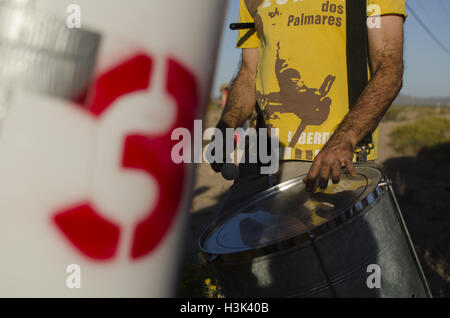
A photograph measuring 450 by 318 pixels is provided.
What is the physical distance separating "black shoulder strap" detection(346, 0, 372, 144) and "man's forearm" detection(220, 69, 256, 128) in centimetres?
69

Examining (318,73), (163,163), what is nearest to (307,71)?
(318,73)

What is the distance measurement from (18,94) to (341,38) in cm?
154

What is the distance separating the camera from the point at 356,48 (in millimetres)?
1865

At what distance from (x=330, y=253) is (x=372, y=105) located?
0.76 metres

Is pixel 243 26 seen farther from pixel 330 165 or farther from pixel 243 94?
pixel 330 165

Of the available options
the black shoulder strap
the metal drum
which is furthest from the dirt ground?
the black shoulder strap

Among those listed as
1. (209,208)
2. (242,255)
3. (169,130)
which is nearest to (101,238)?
(169,130)

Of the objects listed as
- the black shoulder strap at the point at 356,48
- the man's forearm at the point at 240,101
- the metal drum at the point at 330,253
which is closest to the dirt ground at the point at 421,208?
the man's forearm at the point at 240,101

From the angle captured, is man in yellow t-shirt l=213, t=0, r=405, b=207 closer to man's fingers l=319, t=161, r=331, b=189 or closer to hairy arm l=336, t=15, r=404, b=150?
hairy arm l=336, t=15, r=404, b=150

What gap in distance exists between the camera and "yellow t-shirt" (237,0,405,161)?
1896 mm

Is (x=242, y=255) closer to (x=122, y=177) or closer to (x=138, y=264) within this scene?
(x=138, y=264)

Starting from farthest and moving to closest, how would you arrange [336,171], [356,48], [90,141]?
[356,48]
[336,171]
[90,141]

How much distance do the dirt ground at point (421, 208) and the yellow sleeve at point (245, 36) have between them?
1.72ft

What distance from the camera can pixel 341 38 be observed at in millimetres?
1911
